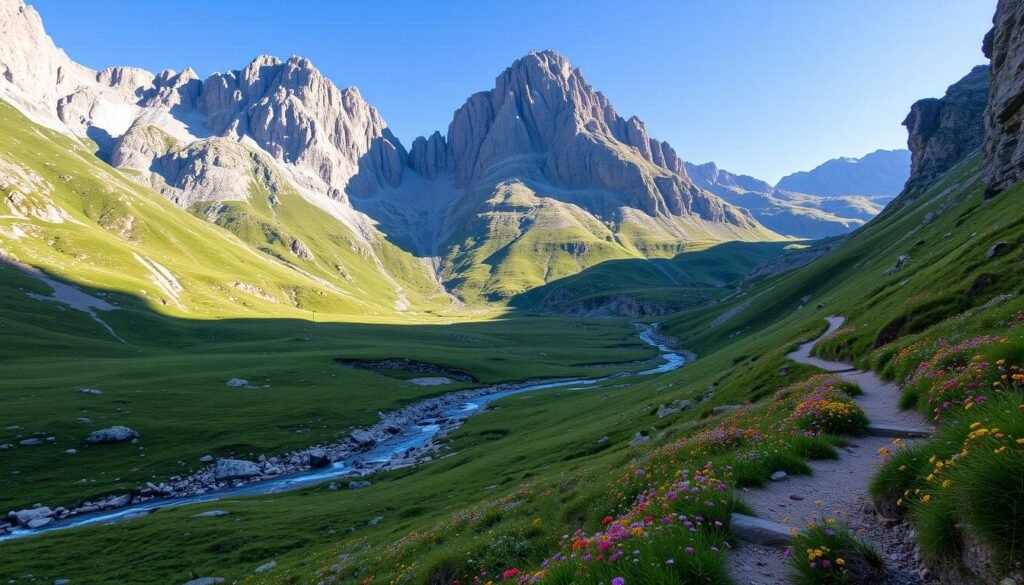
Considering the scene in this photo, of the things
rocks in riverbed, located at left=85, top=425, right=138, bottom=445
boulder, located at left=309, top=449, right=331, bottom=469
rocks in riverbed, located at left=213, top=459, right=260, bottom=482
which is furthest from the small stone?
rocks in riverbed, located at left=85, top=425, right=138, bottom=445

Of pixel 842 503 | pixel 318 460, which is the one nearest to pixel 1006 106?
pixel 842 503

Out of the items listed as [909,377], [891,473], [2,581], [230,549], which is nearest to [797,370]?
[909,377]

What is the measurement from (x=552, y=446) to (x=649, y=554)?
45204 millimetres

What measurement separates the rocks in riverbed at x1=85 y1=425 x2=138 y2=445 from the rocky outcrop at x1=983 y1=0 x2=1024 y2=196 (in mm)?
136083

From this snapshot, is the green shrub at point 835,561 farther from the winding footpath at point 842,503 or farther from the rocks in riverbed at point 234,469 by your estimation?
the rocks in riverbed at point 234,469

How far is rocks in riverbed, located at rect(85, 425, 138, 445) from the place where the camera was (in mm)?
59312

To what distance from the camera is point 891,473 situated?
346 inches

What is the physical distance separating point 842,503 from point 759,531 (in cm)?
321

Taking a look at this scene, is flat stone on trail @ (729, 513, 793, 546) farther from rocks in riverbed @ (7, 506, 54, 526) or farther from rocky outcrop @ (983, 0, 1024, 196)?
rocky outcrop @ (983, 0, 1024, 196)

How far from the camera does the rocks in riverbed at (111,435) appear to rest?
5931cm

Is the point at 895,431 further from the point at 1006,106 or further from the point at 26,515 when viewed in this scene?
the point at 1006,106

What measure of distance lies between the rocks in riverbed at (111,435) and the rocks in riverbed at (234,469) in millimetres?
12562

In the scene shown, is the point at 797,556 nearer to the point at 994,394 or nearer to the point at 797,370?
the point at 994,394

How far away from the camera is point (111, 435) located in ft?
197
